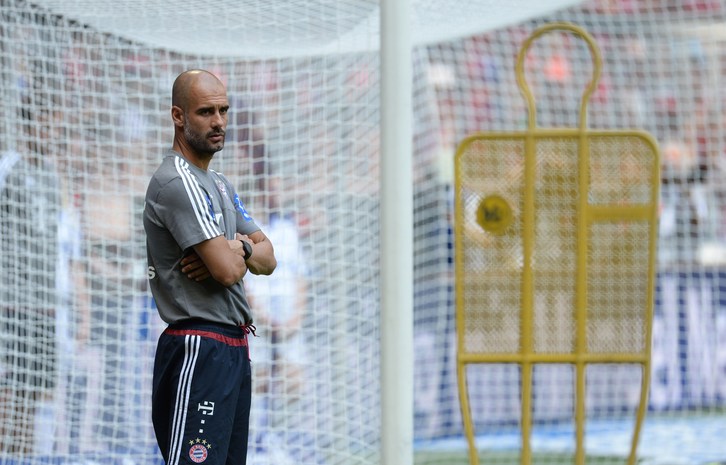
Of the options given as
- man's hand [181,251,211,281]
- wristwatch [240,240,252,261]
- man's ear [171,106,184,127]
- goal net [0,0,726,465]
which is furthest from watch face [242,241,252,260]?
goal net [0,0,726,465]

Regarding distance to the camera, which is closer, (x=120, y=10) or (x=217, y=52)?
(x=120, y=10)

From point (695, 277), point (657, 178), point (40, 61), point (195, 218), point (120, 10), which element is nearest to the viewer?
point (195, 218)

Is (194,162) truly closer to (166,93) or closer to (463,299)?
(463,299)

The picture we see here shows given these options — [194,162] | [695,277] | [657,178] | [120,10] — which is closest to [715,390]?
[695,277]

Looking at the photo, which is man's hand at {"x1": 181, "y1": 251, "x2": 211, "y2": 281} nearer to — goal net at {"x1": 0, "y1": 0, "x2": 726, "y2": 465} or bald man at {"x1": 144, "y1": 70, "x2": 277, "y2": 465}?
bald man at {"x1": 144, "y1": 70, "x2": 277, "y2": 465}

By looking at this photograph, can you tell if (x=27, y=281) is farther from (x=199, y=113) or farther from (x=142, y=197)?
(x=199, y=113)

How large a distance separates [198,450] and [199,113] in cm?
90

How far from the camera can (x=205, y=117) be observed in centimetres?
308

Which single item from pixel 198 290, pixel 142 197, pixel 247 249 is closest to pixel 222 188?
pixel 247 249

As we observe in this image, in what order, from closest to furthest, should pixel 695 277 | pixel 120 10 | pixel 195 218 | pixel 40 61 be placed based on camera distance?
pixel 195 218, pixel 120 10, pixel 40 61, pixel 695 277

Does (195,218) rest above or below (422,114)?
below

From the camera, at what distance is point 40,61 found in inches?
218

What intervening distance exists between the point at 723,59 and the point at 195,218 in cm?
587

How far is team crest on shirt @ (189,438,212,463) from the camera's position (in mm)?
2947
